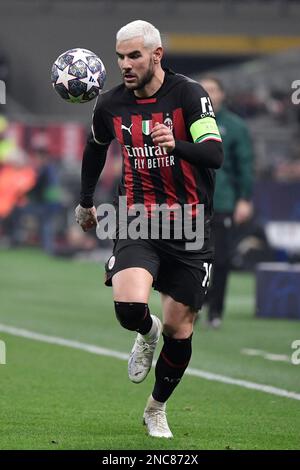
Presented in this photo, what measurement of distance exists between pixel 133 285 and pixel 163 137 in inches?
34.3

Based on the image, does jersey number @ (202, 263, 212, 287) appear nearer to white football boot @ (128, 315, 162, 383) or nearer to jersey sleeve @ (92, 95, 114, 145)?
white football boot @ (128, 315, 162, 383)

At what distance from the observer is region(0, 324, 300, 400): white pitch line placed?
30.1 ft

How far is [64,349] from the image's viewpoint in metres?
11.2

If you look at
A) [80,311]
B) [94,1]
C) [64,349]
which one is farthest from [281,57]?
[64,349]

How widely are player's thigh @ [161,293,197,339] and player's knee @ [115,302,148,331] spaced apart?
5.5 inches

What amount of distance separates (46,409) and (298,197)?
1229 centimetres

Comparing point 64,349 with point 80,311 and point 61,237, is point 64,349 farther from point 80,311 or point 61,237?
point 61,237

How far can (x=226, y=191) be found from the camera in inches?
514

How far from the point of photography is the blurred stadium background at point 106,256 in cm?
790

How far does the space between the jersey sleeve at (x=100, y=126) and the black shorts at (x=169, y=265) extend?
0.64 meters

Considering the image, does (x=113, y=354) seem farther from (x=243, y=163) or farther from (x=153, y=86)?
(x=153, y=86)

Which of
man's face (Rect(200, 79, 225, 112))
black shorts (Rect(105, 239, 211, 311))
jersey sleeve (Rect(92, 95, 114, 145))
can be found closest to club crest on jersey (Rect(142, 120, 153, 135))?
jersey sleeve (Rect(92, 95, 114, 145))

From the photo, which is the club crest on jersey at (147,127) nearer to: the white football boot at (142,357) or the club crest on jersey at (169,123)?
the club crest on jersey at (169,123)

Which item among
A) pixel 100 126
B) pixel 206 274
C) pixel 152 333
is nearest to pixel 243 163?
pixel 100 126
